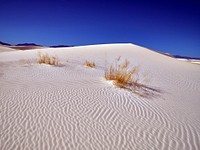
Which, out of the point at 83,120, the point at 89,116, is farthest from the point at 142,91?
the point at 83,120

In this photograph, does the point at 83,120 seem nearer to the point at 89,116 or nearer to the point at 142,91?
the point at 89,116

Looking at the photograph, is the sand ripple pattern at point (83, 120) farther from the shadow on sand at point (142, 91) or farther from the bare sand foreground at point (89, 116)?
the shadow on sand at point (142, 91)

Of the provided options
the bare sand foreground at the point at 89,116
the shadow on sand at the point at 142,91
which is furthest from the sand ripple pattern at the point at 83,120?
the shadow on sand at the point at 142,91

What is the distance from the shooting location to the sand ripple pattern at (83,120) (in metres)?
2.54

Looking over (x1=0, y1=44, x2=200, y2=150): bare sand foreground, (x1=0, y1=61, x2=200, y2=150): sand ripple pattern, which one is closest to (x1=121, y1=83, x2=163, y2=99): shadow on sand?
(x1=0, y1=44, x2=200, y2=150): bare sand foreground

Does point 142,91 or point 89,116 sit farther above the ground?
point 142,91

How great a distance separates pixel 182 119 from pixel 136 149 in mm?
1547

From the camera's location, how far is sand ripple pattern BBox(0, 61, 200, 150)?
254 cm

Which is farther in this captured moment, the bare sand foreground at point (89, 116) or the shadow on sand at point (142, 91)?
the shadow on sand at point (142, 91)

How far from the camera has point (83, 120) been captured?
3107mm

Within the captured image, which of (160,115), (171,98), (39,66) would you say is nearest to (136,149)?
(160,115)

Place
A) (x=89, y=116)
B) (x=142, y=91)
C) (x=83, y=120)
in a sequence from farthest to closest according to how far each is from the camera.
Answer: (x=142, y=91), (x=89, y=116), (x=83, y=120)

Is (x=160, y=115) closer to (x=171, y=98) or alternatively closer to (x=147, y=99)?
(x=147, y=99)

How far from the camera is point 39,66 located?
657cm
